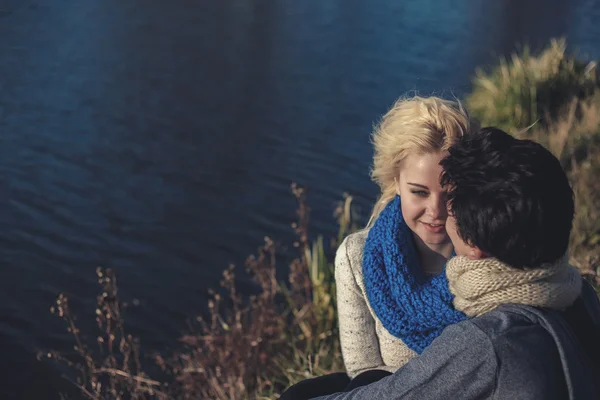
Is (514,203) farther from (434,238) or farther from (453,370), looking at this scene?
(434,238)

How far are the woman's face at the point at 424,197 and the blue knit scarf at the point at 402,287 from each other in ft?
0.24

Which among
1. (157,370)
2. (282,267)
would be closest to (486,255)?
(157,370)

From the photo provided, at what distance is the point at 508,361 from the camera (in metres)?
2.08

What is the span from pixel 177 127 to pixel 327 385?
28.2 feet

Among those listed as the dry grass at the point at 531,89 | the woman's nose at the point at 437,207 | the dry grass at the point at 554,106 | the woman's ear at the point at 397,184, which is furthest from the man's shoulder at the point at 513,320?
the dry grass at the point at 531,89

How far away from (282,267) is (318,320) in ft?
7.73

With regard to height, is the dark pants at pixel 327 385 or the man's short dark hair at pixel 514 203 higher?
the man's short dark hair at pixel 514 203

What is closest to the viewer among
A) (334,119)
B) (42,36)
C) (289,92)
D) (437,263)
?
(437,263)

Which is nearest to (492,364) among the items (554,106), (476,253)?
(476,253)

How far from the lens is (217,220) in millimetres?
8992

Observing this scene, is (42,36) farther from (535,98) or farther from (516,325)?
(516,325)

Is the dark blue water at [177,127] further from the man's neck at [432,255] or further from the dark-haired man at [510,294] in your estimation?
the dark-haired man at [510,294]

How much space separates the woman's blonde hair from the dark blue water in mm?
3999

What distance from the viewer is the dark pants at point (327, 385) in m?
2.84
